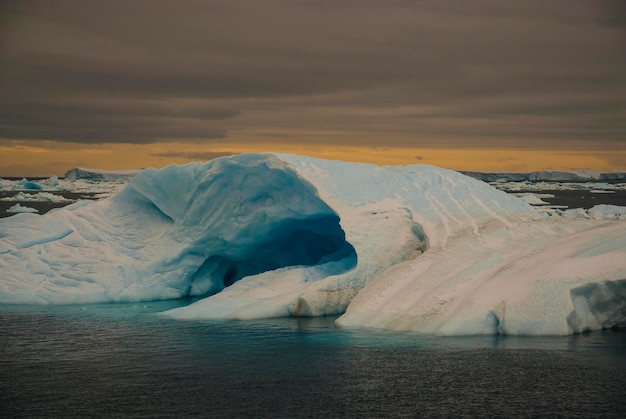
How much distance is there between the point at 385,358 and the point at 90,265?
13.6 metres

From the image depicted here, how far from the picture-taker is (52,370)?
15516 mm

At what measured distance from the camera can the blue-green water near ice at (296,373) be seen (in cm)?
1275

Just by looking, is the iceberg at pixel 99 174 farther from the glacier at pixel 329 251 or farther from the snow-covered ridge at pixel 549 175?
the glacier at pixel 329 251

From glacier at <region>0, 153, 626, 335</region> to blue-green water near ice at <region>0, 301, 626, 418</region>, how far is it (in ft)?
3.56

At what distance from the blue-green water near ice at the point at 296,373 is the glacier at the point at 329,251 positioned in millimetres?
1085

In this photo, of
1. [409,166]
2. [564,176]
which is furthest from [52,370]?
[564,176]

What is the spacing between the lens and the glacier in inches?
739

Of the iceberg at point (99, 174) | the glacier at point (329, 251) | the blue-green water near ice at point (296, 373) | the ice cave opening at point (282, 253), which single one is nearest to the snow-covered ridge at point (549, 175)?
the iceberg at point (99, 174)

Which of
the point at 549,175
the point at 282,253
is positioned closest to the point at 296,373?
the point at 282,253

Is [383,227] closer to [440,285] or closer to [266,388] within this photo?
[440,285]

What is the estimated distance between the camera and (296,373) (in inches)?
598

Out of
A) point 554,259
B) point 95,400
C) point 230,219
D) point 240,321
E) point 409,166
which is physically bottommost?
point 95,400

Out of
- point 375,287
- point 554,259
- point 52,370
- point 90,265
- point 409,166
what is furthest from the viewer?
point 409,166

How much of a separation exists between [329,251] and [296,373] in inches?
513
